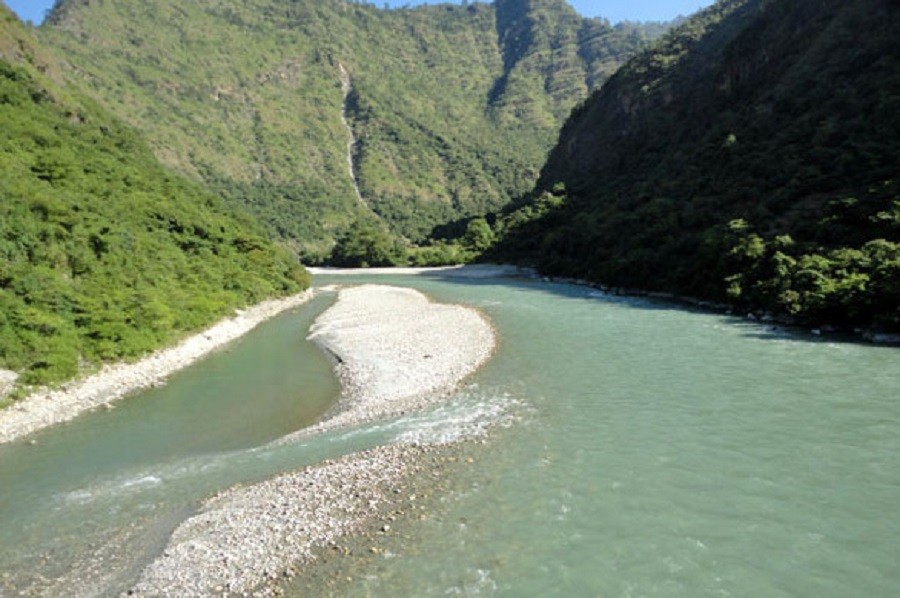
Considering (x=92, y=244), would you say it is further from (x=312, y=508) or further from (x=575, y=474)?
(x=575, y=474)

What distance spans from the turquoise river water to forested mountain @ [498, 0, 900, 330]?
426 inches

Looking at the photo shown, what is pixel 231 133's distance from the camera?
19338 centimetres

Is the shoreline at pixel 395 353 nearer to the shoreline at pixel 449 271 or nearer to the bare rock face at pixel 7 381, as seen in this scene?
the bare rock face at pixel 7 381

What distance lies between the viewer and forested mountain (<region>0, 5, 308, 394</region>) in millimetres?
26125

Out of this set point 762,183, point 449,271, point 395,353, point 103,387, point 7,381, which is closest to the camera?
point 7,381

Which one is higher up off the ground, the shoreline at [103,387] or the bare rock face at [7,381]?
the bare rock face at [7,381]

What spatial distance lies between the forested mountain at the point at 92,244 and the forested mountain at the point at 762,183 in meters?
37.3

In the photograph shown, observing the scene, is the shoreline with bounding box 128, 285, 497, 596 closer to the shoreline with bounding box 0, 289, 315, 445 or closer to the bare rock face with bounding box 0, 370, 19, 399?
the shoreline with bounding box 0, 289, 315, 445

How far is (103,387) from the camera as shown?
82.9 feet

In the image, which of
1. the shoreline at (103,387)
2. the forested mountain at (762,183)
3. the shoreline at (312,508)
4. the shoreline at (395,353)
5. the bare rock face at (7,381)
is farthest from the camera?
the forested mountain at (762,183)

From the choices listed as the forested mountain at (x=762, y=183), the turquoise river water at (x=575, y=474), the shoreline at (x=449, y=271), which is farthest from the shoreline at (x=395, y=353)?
the shoreline at (x=449, y=271)

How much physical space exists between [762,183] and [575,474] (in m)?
49.7

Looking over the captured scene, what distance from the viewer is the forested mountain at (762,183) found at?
37.2 meters

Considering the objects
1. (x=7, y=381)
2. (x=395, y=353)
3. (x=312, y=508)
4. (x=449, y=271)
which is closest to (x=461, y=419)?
(x=312, y=508)
